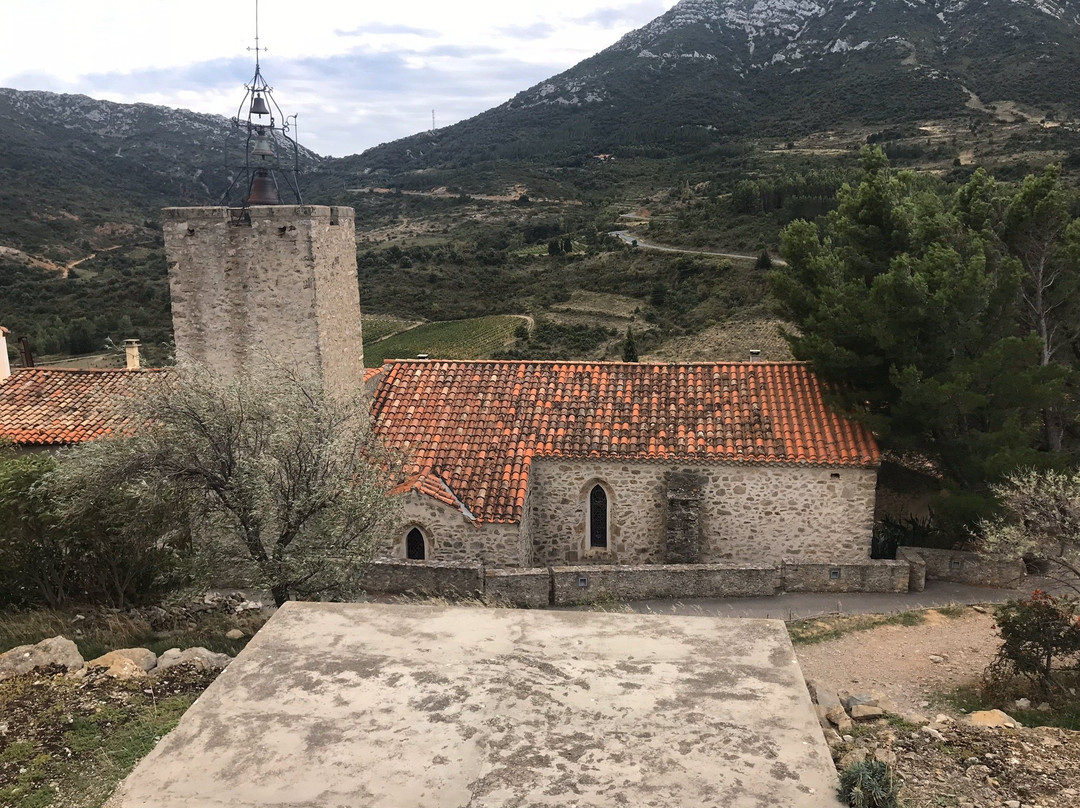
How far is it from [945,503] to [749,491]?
11.5ft

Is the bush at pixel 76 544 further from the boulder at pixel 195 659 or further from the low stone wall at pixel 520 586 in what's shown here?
the low stone wall at pixel 520 586

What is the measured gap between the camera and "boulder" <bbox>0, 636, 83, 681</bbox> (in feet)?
26.5

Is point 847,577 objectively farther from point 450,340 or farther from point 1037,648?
point 450,340

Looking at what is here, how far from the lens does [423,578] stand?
44.6 feet

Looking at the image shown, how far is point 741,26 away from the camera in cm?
11756

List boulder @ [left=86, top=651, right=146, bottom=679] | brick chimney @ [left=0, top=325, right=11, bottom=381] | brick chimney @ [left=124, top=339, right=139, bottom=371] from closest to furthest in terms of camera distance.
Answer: boulder @ [left=86, top=651, right=146, bottom=679] → brick chimney @ [left=0, top=325, right=11, bottom=381] → brick chimney @ [left=124, top=339, right=139, bottom=371]

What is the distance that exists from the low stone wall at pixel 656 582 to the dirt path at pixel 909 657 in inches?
85.9

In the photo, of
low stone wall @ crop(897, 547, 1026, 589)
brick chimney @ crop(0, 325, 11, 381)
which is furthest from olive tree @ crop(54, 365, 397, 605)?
brick chimney @ crop(0, 325, 11, 381)

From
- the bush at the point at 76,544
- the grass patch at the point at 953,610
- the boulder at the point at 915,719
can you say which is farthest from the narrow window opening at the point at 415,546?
the grass patch at the point at 953,610

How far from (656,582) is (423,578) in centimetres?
417

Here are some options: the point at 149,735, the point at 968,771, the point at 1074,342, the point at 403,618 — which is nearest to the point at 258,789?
the point at 403,618

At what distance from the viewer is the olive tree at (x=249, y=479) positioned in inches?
381

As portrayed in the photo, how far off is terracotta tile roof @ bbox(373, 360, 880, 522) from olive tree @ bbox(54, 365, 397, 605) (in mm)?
4363

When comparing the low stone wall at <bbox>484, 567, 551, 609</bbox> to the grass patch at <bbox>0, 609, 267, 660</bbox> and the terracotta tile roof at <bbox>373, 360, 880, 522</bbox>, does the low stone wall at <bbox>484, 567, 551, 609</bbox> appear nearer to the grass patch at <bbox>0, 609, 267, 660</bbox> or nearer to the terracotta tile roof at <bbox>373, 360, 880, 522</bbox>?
the terracotta tile roof at <bbox>373, 360, 880, 522</bbox>
